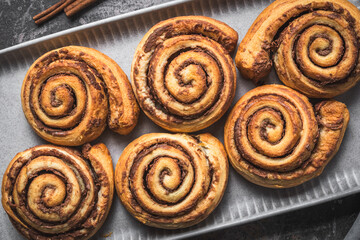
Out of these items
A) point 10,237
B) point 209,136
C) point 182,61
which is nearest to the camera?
point 182,61

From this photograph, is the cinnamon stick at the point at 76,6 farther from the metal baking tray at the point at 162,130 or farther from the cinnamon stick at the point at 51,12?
the metal baking tray at the point at 162,130

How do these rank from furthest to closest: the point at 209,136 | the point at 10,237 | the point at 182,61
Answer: the point at 10,237
the point at 209,136
the point at 182,61

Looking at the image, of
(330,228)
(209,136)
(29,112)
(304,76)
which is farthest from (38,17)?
(330,228)

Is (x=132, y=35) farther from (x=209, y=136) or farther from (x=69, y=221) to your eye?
(x=69, y=221)

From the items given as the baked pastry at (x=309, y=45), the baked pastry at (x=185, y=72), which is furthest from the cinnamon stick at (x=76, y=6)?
the baked pastry at (x=309, y=45)

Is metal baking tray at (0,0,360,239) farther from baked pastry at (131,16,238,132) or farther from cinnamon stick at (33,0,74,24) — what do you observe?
cinnamon stick at (33,0,74,24)

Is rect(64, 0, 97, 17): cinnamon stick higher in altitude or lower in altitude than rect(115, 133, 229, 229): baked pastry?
higher

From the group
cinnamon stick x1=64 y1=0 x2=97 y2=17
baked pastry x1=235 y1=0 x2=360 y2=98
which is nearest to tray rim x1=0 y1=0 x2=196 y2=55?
cinnamon stick x1=64 y1=0 x2=97 y2=17
